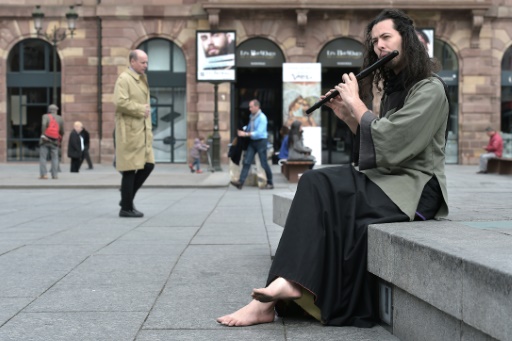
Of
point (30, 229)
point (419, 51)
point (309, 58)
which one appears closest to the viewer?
point (419, 51)

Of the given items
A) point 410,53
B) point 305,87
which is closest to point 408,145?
point 410,53

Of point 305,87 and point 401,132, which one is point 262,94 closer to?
point 305,87

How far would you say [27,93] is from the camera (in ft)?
95.1

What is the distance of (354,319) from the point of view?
12.0ft

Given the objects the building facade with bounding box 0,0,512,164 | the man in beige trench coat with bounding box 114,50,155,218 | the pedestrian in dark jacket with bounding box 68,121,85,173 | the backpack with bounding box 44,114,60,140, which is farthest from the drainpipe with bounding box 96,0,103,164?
the man in beige trench coat with bounding box 114,50,155,218

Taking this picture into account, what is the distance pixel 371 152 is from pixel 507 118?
2714cm

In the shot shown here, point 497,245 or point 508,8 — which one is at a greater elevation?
point 508,8

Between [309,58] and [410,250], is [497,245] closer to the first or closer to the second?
[410,250]

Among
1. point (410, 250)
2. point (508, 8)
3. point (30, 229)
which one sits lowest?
point (30, 229)

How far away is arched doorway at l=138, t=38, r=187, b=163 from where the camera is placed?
28469mm

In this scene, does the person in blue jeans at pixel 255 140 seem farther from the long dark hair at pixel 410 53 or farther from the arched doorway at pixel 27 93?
the arched doorway at pixel 27 93

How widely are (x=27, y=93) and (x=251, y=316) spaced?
89.0 ft

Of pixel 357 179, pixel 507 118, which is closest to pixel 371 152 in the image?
pixel 357 179

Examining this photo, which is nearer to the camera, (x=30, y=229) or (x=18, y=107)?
(x=30, y=229)
